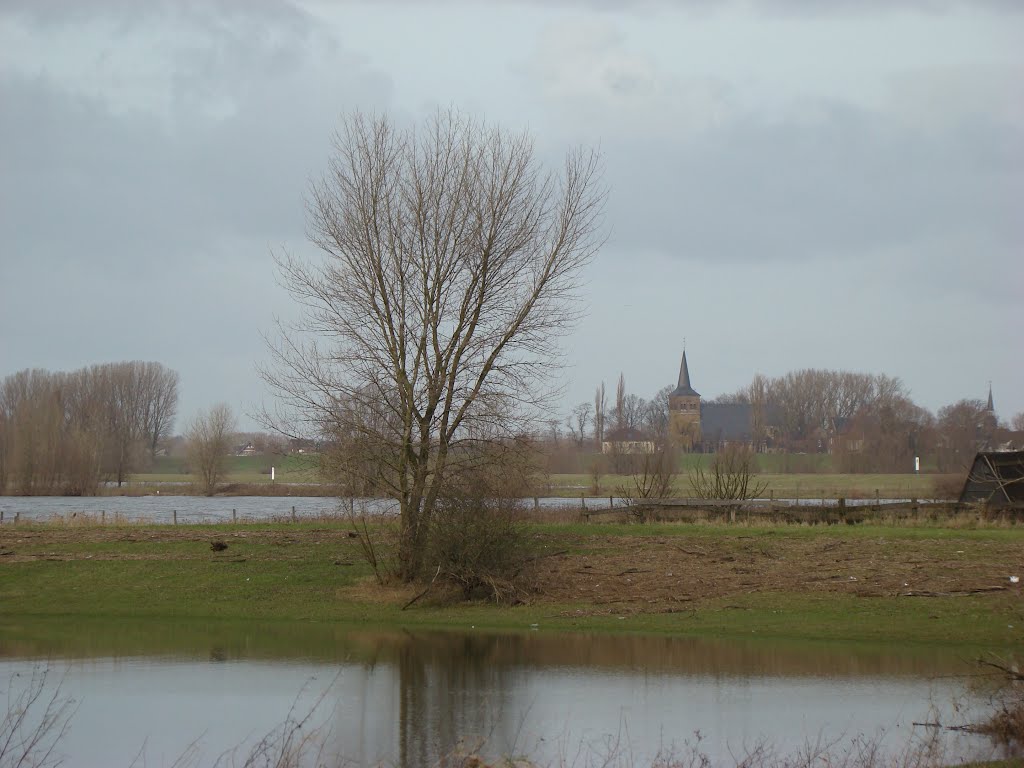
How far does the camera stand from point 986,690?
13422mm

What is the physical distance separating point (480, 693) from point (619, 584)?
10.1m

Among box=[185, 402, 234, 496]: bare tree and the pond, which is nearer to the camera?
the pond

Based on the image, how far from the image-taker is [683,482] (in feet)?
237

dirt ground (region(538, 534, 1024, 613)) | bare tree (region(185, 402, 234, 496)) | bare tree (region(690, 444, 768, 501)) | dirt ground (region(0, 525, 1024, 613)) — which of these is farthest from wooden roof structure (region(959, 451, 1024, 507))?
bare tree (region(185, 402, 234, 496))

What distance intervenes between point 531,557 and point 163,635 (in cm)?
793

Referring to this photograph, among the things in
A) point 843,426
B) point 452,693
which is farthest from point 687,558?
point 843,426

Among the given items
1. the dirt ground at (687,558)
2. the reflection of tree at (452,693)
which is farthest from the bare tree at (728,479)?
the reflection of tree at (452,693)

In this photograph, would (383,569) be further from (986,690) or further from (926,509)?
(926,509)

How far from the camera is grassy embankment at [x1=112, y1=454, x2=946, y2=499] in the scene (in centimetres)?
6544

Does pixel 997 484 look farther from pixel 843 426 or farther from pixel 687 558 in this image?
pixel 843 426

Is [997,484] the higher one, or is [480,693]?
[997,484]

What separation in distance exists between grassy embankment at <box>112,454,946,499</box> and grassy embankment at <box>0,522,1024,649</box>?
82.8 ft

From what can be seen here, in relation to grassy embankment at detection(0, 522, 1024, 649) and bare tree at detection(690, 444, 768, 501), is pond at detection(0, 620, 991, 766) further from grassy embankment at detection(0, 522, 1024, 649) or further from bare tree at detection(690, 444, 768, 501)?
bare tree at detection(690, 444, 768, 501)

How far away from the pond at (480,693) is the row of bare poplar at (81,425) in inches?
2200
